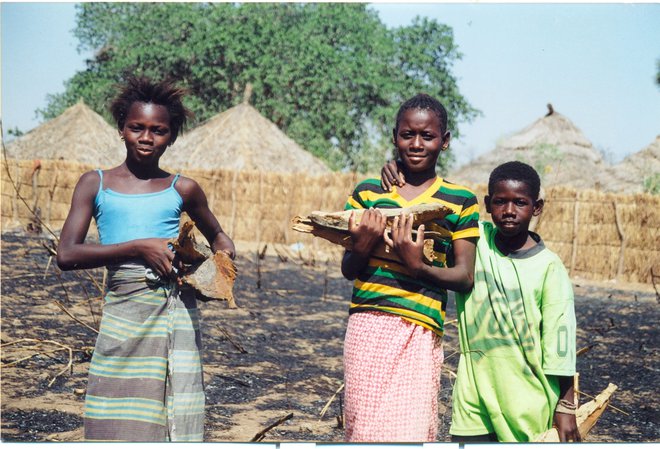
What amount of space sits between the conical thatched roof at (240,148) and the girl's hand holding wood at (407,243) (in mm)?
17473

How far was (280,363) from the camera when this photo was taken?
16.7 feet

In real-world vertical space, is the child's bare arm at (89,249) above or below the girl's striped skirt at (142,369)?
above

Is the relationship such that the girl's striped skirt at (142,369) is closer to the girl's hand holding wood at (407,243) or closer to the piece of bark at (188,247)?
the piece of bark at (188,247)

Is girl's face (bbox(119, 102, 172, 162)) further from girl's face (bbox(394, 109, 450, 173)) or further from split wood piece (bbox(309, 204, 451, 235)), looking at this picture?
girl's face (bbox(394, 109, 450, 173))

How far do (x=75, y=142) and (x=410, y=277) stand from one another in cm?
1907

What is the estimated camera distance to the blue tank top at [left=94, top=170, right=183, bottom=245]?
220cm

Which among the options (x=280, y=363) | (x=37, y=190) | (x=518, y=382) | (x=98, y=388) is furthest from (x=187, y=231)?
(x=37, y=190)

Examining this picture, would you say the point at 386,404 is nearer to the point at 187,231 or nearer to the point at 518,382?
the point at 518,382

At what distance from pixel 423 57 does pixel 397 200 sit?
24.5m

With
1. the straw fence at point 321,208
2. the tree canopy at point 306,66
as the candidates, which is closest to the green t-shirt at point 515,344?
the straw fence at point 321,208

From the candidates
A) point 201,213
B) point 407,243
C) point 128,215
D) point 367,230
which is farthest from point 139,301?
point 407,243

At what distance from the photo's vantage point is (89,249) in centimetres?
215

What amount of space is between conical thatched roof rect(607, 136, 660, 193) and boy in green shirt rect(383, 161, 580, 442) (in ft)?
59.2

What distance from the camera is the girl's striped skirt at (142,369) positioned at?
84.7 inches
